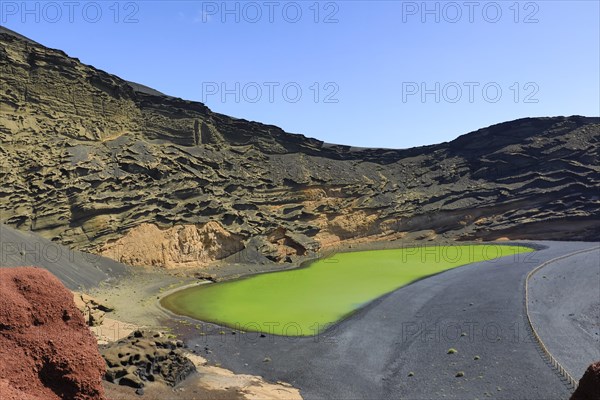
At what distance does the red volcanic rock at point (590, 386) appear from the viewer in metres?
5.34

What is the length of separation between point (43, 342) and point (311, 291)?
23604 mm

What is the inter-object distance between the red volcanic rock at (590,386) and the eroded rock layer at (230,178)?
33370 millimetres

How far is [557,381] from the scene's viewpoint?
14039 mm

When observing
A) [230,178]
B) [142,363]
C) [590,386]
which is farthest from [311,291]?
[590,386]

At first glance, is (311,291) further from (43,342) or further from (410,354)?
(43,342)

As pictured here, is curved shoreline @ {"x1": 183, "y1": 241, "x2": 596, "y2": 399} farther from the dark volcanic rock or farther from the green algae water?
the dark volcanic rock

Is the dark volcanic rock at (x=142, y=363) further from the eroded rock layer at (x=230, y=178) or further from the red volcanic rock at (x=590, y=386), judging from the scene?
the eroded rock layer at (x=230, y=178)

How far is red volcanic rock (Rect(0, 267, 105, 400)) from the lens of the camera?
21.2 ft

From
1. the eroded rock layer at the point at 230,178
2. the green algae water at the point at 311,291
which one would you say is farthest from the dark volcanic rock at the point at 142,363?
the eroded rock layer at the point at 230,178

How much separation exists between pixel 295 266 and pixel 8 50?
30655 mm

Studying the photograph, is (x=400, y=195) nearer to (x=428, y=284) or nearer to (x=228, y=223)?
(x=228, y=223)

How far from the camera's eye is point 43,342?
6.91 m

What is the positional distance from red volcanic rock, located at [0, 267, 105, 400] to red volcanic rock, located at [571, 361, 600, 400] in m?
7.20

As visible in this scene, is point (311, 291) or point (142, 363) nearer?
point (142, 363)
